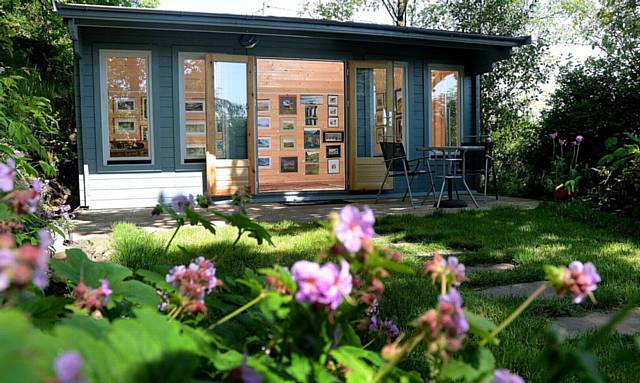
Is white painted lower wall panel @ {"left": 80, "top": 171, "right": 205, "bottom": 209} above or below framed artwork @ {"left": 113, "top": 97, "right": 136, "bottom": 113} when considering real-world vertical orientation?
below

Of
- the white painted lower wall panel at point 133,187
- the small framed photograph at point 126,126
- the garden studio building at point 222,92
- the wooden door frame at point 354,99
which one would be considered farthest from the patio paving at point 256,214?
the small framed photograph at point 126,126

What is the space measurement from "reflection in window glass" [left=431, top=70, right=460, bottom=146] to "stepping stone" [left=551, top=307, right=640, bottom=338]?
643cm

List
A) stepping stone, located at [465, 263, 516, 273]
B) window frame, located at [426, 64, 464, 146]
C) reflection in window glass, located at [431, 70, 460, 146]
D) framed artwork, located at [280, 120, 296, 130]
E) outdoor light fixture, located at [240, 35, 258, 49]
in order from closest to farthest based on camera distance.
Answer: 1. stepping stone, located at [465, 263, 516, 273]
2. outdoor light fixture, located at [240, 35, 258, 49]
3. window frame, located at [426, 64, 464, 146]
4. reflection in window glass, located at [431, 70, 460, 146]
5. framed artwork, located at [280, 120, 296, 130]

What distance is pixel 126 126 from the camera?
23.2 ft

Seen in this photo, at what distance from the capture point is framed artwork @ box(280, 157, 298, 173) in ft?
37.1

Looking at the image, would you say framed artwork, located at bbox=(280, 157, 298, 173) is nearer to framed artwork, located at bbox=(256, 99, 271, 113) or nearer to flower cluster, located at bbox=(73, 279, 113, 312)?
framed artwork, located at bbox=(256, 99, 271, 113)

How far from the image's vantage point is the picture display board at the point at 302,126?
36.4 feet

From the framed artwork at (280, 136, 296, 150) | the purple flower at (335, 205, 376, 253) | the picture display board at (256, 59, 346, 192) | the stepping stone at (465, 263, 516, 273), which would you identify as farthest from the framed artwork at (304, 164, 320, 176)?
the purple flower at (335, 205, 376, 253)

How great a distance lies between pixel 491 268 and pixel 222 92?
515 centimetres

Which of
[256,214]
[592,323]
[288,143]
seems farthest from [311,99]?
[592,323]

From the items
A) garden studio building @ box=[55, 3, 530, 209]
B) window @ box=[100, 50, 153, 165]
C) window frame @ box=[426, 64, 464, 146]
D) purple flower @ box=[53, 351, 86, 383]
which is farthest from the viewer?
window frame @ box=[426, 64, 464, 146]

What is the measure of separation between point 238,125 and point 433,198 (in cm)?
289

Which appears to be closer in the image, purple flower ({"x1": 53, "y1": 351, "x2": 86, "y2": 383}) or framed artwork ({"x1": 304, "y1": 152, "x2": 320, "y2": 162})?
purple flower ({"x1": 53, "y1": 351, "x2": 86, "y2": 383})

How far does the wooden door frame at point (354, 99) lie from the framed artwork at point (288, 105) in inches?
A: 131
